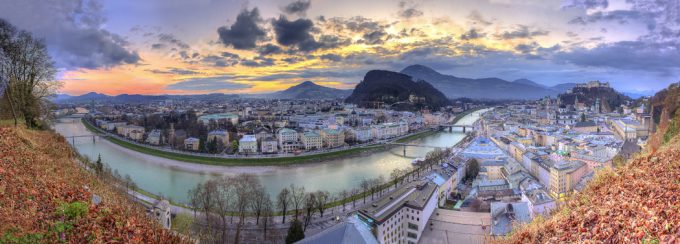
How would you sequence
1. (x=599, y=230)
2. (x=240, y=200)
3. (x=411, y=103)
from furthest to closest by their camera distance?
1. (x=411, y=103)
2. (x=240, y=200)
3. (x=599, y=230)

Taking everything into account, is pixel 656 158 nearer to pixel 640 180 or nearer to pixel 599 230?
pixel 640 180

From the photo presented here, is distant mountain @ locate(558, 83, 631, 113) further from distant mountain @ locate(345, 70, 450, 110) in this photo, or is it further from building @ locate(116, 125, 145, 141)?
building @ locate(116, 125, 145, 141)

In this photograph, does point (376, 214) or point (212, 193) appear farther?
point (212, 193)

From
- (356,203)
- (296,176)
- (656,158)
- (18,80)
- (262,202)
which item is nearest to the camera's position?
(656,158)

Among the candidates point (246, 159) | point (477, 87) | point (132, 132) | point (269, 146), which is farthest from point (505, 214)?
point (477, 87)

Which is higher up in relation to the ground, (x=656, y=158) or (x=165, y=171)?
(x=656, y=158)

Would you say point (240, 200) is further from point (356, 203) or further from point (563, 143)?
point (563, 143)

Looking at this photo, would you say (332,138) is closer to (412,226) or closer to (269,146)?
(269,146)

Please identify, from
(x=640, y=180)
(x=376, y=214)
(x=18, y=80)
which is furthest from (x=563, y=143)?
(x=18, y=80)
